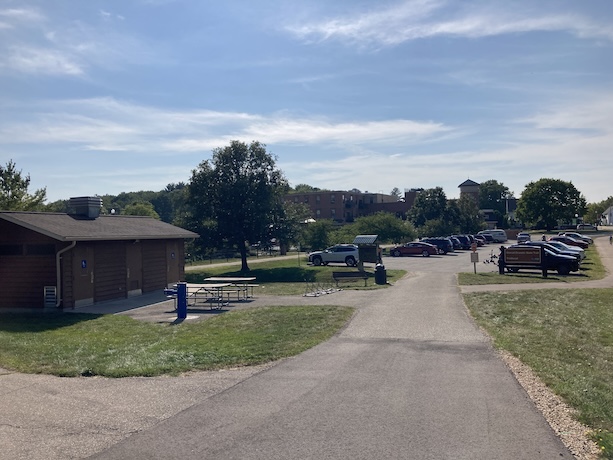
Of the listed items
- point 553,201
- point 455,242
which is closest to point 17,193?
point 455,242

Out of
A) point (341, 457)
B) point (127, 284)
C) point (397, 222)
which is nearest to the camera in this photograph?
point (341, 457)

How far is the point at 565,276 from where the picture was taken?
32094mm

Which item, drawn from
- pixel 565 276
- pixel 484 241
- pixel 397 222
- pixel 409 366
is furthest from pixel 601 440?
pixel 484 241

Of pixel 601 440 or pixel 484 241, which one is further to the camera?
pixel 484 241

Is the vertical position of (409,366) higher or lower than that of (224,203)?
lower

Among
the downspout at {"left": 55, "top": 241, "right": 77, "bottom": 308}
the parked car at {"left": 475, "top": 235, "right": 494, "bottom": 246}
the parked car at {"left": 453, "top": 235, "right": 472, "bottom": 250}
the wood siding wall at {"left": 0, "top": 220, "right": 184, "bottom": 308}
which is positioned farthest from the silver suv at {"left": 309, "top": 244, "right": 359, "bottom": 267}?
the parked car at {"left": 475, "top": 235, "right": 494, "bottom": 246}

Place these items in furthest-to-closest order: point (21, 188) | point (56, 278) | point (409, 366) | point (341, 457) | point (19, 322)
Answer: point (21, 188)
point (56, 278)
point (19, 322)
point (409, 366)
point (341, 457)

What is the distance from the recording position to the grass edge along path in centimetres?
887

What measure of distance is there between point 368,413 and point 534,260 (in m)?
27.3

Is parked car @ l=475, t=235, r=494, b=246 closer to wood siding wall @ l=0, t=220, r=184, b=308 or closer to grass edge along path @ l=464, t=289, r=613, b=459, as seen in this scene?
grass edge along path @ l=464, t=289, r=613, b=459

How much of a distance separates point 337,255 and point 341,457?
37.6 meters

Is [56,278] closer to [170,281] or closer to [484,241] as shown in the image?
[170,281]

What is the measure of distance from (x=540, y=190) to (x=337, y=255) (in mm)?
68075

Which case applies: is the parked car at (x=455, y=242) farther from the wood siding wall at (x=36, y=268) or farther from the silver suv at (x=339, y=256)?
the wood siding wall at (x=36, y=268)
